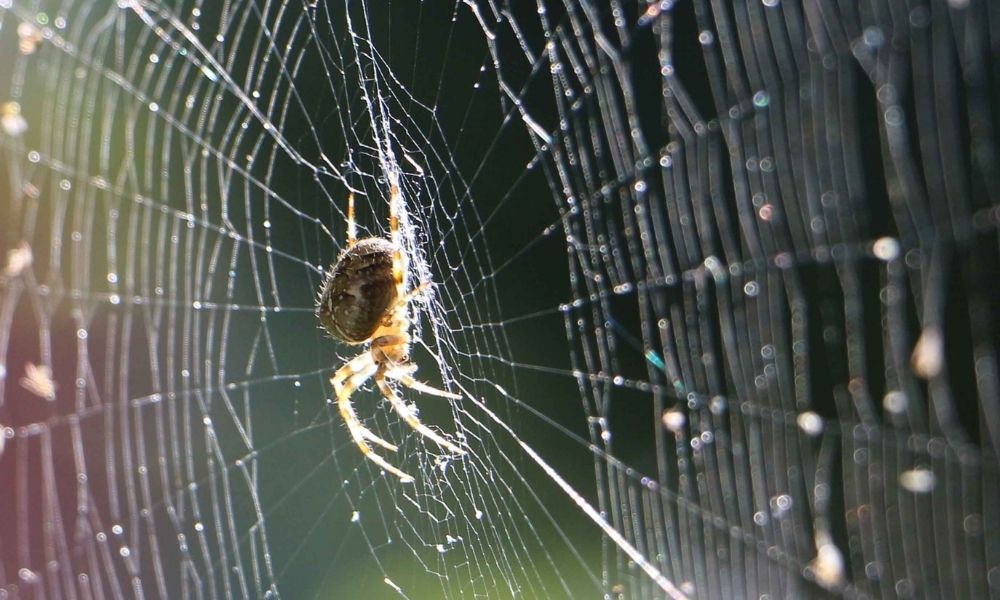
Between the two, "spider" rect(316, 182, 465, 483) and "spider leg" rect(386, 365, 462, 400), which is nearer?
"spider" rect(316, 182, 465, 483)

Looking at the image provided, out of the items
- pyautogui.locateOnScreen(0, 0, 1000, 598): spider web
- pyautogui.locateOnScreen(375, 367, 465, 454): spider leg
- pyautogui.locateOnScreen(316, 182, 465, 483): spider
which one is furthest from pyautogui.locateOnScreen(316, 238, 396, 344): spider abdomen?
pyautogui.locateOnScreen(375, 367, 465, 454): spider leg

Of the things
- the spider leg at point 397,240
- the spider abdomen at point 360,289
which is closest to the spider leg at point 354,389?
the spider abdomen at point 360,289

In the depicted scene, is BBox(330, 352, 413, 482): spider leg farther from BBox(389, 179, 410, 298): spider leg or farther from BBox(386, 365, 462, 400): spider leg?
BBox(389, 179, 410, 298): spider leg

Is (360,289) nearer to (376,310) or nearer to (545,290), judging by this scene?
(376,310)

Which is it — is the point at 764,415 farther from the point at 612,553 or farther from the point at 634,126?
the point at 612,553

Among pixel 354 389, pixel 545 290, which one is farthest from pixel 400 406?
pixel 545 290

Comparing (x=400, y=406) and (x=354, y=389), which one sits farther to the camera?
(x=354, y=389)
